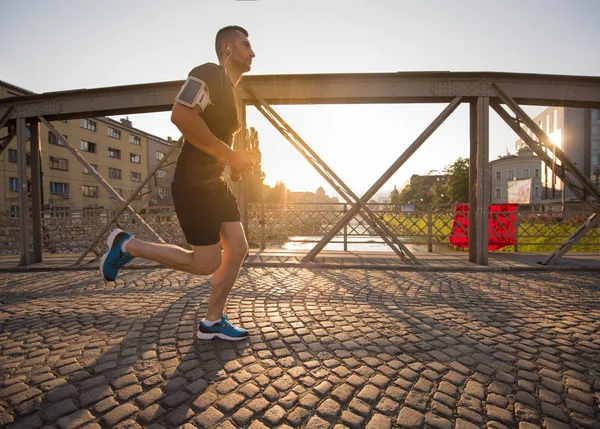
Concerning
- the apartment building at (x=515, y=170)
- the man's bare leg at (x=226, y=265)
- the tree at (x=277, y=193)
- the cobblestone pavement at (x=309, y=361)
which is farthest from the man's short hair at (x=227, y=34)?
the apartment building at (x=515, y=170)

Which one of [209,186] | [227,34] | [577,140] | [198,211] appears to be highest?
[577,140]

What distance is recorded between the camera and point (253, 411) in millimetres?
1538

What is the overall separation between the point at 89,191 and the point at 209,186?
41.1 m

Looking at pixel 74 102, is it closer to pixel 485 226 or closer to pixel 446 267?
pixel 446 267

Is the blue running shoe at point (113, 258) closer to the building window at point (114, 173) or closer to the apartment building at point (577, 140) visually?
the building window at point (114, 173)

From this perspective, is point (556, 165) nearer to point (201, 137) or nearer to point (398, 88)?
point (398, 88)

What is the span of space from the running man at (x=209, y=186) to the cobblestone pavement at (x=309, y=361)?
52 centimetres

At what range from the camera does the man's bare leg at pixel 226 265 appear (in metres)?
2.38

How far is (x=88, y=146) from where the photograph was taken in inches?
1371

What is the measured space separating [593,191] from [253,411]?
715cm

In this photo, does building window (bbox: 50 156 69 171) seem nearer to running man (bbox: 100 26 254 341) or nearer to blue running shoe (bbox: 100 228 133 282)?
blue running shoe (bbox: 100 228 133 282)

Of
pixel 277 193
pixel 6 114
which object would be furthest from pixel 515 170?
pixel 6 114

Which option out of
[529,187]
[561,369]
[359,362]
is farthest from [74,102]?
[529,187]

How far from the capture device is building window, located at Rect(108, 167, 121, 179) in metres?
37.9
